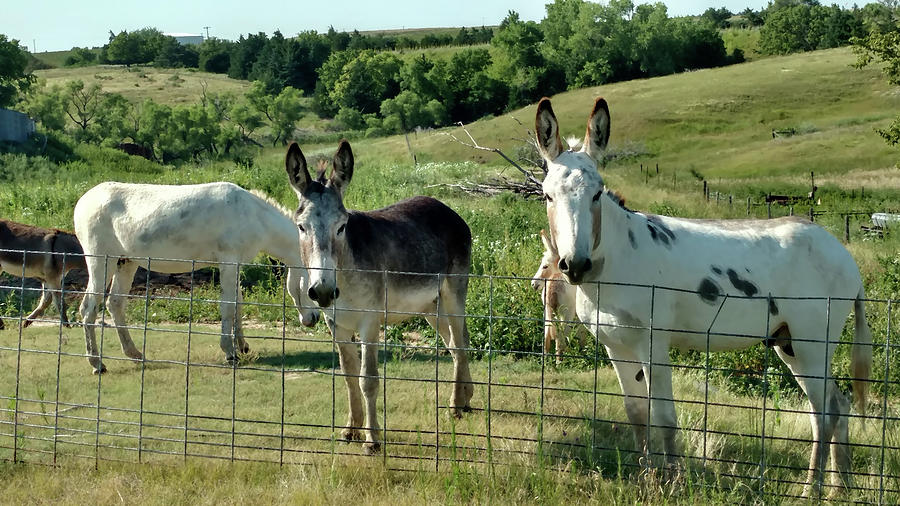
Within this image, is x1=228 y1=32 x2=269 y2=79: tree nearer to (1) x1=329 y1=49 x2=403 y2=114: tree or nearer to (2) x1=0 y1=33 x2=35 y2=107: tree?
(1) x1=329 y1=49 x2=403 y2=114: tree

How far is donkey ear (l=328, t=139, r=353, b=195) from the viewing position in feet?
22.2

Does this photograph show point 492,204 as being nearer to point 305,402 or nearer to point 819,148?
point 305,402

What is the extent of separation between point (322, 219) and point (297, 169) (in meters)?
0.49

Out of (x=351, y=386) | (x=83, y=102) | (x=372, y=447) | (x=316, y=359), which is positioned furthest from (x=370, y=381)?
(x=83, y=102)

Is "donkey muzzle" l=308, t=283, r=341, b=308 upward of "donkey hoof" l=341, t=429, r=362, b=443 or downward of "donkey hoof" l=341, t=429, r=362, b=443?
upward

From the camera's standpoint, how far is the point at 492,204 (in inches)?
1014

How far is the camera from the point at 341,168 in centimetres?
684

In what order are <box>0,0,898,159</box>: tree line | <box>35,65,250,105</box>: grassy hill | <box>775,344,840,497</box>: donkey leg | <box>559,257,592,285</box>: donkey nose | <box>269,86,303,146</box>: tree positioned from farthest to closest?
<box>35,65,250,105</box>: grassy hill
<box>269,86,303,146</box>: tree
<box>0,0,898,159</box>: tree line
<box>775,344,840,497</box>: donkey leg
<box>559,257,592,285</box>: donkey nose

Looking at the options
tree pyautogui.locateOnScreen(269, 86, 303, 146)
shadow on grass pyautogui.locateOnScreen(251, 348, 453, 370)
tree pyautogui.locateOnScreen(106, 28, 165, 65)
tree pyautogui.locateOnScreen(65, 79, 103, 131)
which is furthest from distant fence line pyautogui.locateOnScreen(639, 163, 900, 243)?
tree pyautogui.locateOnScreen(106, 28, 165, 65)

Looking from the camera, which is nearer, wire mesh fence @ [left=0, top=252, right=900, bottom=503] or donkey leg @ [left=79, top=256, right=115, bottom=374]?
wire mesh fence @ [left=0, top=252, right=900, bottom=503]

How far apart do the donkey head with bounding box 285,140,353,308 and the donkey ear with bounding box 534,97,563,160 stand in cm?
154

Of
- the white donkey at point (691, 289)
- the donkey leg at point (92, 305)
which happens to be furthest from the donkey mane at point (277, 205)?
the white donkey at point (691, 289)

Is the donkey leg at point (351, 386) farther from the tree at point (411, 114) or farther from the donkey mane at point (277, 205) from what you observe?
the tree at point (411, 114)

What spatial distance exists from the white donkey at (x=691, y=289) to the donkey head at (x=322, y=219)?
1.76 metres
